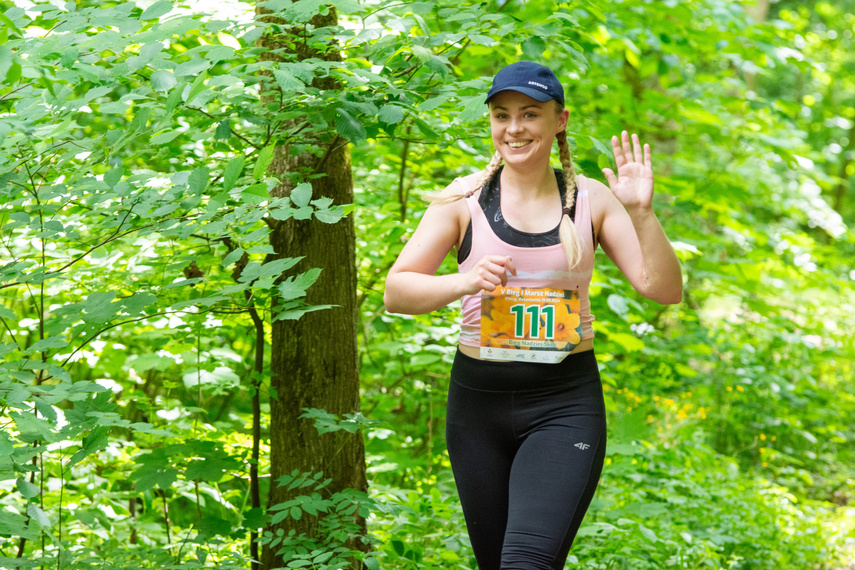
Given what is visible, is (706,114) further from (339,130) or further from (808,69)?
(339,130)

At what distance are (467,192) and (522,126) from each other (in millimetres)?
274

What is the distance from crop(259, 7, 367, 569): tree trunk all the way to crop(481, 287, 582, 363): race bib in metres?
1.14

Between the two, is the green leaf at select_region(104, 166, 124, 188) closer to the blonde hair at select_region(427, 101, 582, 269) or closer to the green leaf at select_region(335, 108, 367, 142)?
the green leaf at select_region(335, 108, 367, 142)

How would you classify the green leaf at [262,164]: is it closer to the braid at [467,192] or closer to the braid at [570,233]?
the braid at [467,192]

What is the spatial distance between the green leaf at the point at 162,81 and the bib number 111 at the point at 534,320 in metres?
1.20

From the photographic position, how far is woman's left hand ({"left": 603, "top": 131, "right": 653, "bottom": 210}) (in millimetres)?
2133

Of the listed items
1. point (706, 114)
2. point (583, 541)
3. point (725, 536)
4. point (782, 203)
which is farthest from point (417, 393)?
point (782, 203)

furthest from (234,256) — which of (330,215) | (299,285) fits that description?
(330,215)

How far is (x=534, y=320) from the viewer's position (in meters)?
2.22

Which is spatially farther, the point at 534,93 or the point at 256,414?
the point at 256,414

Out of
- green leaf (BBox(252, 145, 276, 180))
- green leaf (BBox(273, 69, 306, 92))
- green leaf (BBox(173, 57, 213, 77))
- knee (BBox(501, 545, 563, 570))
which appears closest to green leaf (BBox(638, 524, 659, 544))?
knee (BBox(501, 545, 563, 570))

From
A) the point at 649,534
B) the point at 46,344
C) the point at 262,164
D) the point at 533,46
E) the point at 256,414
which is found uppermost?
the point at 533,46

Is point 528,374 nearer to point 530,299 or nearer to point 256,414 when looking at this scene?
point 530,299

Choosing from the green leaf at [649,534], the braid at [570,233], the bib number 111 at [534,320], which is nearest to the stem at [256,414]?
the bib number 111 at [534,320]
